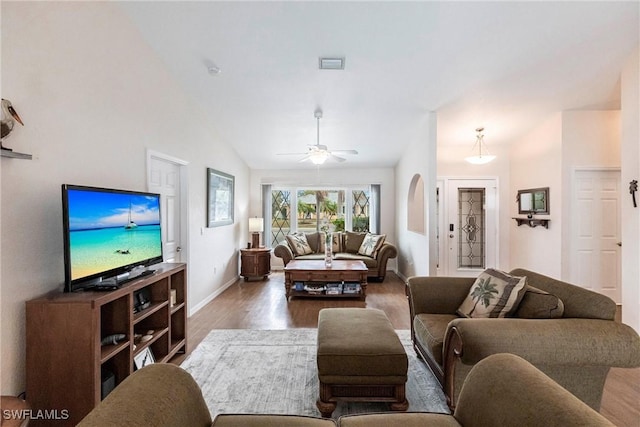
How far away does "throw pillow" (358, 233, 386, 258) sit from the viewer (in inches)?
235

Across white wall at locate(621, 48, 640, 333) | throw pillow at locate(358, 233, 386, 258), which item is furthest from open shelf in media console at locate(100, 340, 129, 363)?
white wall at locate(621, 48, 640, 333)

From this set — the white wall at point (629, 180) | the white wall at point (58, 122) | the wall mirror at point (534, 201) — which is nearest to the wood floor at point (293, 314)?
the white wall at point (629, 180)

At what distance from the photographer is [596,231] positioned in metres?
4.32

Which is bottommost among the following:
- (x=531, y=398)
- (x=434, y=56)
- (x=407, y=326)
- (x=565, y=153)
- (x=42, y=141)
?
(x=407, y=326)

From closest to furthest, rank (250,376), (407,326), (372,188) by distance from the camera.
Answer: (250,376) < (407,326) < (372,188)

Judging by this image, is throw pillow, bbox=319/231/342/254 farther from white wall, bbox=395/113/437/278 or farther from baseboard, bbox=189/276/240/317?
baseboard, bbox=189/276/240/317

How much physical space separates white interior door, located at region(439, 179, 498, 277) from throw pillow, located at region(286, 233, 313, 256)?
2.67 metres

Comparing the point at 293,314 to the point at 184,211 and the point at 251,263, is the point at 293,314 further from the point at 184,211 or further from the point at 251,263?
the point at 251,263

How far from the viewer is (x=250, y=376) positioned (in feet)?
8.05

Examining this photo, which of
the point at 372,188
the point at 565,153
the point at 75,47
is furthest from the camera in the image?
the point at 372,188

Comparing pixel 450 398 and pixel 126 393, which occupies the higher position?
pixel 126 393

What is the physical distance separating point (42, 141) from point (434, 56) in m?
3.37

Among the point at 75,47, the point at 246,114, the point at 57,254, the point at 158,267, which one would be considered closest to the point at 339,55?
the point at 246,114

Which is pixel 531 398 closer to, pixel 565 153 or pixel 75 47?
pixel 75 47
